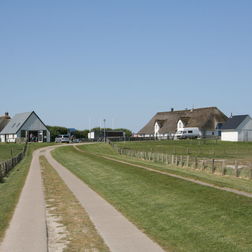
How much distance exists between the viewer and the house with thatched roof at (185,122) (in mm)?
111438

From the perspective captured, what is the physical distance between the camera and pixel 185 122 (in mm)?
116875

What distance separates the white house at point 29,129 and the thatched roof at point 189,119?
33.7 m

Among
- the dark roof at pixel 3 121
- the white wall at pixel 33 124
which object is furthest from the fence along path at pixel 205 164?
the dark roof at pixel 3 121

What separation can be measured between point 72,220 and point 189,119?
340 feet

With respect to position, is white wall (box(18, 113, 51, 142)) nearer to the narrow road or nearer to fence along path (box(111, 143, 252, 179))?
fence along path (box(111, 143, 252, 179))

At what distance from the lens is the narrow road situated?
37.0 feet

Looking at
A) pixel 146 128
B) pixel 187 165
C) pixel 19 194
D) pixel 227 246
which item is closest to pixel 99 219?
pixel 227 246

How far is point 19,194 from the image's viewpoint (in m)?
21.8

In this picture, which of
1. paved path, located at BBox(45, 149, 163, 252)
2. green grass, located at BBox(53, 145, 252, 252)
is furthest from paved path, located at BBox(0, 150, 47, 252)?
green grass, located at BBox(53, 145, 252, 252)

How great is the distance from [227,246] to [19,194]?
13.1 metres

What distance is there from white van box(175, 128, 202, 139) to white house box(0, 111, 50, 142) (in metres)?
31.3

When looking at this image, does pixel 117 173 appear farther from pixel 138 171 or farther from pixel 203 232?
pixel 203 232

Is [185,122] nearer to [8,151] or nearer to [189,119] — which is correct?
[189,119]

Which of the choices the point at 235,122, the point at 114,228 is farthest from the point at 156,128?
the point at 114,228
